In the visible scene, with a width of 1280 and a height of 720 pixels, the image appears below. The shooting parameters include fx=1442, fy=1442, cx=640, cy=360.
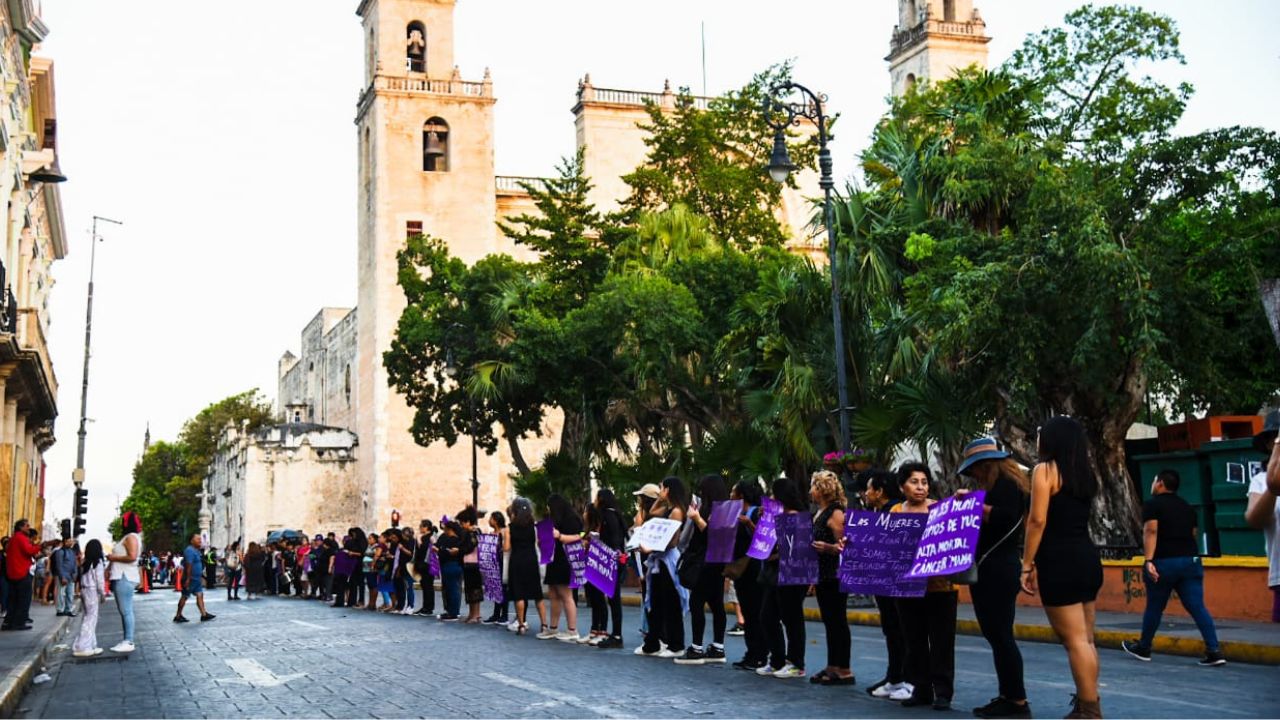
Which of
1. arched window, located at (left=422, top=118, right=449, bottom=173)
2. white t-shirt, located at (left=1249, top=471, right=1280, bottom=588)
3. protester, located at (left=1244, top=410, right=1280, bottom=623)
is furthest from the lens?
arched window, located at (left=422, top=118, right=449, bottom=173)

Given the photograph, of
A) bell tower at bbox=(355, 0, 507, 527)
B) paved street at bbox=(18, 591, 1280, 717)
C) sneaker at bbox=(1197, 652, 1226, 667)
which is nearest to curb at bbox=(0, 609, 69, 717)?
paved street at bbox=(18, 591, 1280, 717)

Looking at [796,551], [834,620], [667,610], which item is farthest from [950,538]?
[667,610]

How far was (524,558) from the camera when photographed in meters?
17.8

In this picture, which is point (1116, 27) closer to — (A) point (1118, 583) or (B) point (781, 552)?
(A) point (1118, 583)

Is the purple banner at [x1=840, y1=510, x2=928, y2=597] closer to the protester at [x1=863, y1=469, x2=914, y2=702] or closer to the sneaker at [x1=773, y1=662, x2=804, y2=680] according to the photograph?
the protester at [x1=863, y1=469, x2=914, y2=702]

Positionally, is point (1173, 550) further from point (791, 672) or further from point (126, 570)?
point (126, 570)

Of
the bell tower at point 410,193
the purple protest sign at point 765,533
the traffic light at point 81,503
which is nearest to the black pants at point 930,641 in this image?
the purple protest sign at point 765,533

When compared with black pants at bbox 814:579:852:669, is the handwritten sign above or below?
above

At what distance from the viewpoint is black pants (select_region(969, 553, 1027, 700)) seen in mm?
8695

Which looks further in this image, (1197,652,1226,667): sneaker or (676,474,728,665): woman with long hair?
(676,474,728,665): woman with long hair

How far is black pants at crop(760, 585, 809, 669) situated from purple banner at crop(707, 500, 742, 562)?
2.64 ft

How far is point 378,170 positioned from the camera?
2323 inches

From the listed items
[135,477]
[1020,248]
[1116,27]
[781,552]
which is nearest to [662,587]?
[781,552]

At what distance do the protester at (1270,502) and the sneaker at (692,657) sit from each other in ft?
17.8
